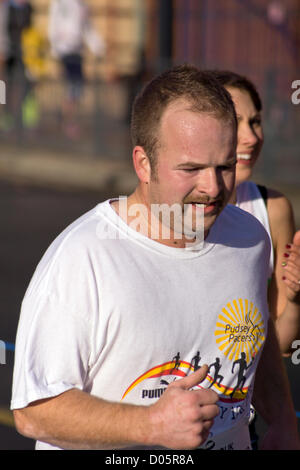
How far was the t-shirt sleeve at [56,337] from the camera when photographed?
264 cm

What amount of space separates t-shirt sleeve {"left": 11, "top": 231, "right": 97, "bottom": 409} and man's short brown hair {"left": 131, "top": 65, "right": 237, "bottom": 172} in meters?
0.41

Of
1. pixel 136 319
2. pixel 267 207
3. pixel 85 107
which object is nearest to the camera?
pixel 136 319

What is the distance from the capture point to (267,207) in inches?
155

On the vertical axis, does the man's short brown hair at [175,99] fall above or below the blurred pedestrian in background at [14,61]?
above

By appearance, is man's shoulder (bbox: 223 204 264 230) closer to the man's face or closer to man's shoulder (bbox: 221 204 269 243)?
man's shoulder (bbox: 221 204 269 243)

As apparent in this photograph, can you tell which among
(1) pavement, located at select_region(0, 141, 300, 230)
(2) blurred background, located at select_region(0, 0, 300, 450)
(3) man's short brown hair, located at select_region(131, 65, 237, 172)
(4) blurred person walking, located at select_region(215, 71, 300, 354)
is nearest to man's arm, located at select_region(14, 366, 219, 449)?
(3) man's short brown hair, located at select_region(131, 65, 237, 172)

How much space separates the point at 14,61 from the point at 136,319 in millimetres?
15137

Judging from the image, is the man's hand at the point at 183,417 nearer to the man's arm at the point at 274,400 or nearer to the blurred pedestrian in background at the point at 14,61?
the man's arm at the point at 274,400

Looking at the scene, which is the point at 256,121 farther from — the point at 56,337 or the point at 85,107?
the point at 85,107

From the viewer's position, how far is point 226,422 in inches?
118

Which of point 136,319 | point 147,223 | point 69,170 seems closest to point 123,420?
point 136,319

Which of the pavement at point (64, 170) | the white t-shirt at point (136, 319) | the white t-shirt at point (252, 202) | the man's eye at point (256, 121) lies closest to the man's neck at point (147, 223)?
the white t-shirt at point (136, 319)

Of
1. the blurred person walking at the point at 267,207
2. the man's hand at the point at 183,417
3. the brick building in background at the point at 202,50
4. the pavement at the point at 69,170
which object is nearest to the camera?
the man's hand at the point at 183,417

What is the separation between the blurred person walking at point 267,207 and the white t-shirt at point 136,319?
65 centimetres
